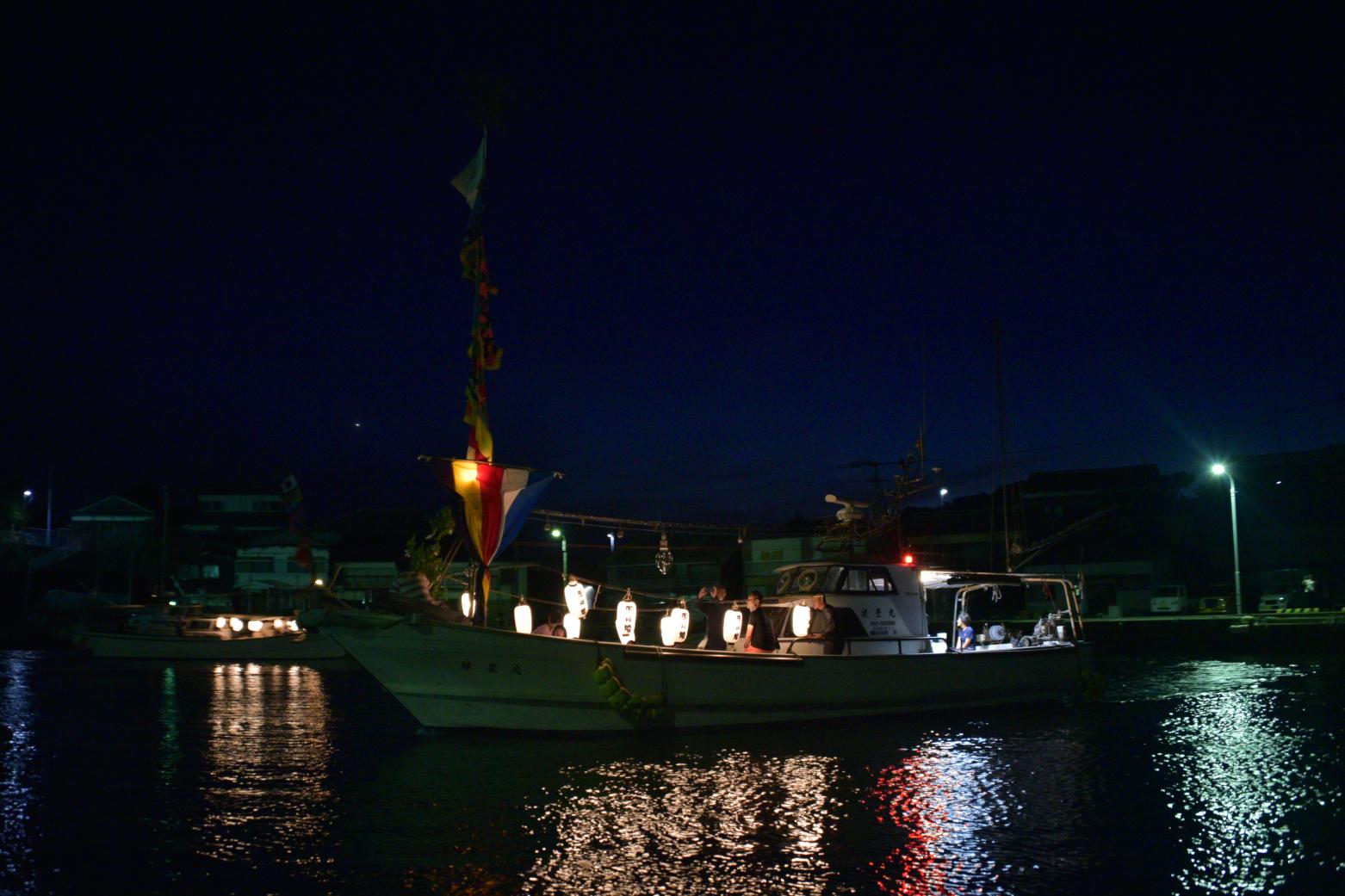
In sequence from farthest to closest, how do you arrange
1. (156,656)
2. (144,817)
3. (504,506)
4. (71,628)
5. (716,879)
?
(71,628)
(156,656)
(504,506)
(144,817)
(716,879)

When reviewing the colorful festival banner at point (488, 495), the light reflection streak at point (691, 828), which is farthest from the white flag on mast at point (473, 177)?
the light reflection streak at point (691, 828)

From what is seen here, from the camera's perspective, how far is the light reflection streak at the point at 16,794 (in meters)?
8.95

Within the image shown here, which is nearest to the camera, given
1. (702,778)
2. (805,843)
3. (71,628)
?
(805,843)

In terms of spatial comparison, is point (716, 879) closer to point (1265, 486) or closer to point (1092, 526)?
point (1092, 526)

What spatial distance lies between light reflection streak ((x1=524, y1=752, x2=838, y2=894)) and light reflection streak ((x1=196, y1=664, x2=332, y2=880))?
2.30m

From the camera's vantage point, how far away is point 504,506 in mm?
16812

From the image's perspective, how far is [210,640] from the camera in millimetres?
42719

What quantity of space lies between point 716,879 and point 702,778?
4.70 metres

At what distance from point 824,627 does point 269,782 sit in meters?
9.13

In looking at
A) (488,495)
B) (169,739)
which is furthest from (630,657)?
(169,739)

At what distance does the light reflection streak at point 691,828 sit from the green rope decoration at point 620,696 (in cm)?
138

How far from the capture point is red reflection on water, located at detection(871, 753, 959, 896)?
8.34 meters

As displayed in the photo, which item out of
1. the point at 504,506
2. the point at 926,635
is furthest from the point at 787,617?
the point at 504,506

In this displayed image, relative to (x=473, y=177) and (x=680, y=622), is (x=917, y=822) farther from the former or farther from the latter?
(x=473, y=177)
